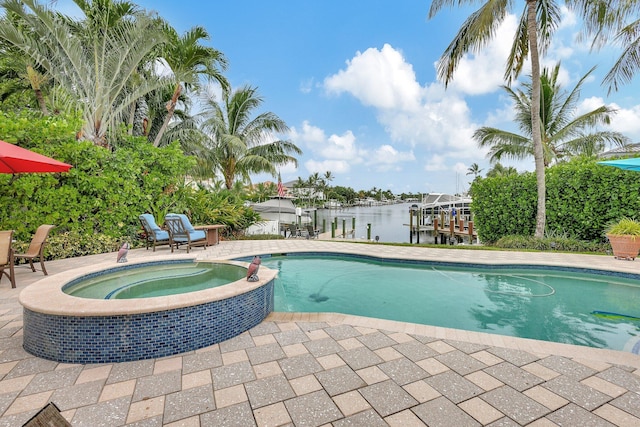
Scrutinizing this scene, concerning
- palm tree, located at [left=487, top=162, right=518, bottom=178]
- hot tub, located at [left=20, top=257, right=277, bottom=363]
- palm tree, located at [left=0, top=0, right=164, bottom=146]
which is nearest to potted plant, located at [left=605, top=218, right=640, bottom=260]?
hot tub, located at [left=20, top=257, right=277, bottom=363]

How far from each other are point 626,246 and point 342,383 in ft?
27.5

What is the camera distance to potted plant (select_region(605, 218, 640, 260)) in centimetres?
698

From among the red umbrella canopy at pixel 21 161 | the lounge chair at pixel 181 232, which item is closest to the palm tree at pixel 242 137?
the lounge chair at pixel 181 232

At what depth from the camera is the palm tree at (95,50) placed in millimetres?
8539

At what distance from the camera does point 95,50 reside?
897cm

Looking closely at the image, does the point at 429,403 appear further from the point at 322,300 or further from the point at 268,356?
the point at 322,300

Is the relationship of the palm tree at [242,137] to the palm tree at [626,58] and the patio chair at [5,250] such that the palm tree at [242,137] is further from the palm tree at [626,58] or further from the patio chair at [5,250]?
the palm tree at [626,58]

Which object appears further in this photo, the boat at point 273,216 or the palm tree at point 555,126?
the palm tree at point 555,126

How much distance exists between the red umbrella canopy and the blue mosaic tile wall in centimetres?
278

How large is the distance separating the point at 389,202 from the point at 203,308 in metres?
129

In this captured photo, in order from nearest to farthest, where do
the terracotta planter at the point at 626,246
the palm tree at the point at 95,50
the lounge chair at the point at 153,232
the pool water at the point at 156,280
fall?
the pool water at the point at 156,280 → the terracotta planter at the point at 626,246 → the lounge chair at the point at 153,232 → the palm tree at the point at 95,50

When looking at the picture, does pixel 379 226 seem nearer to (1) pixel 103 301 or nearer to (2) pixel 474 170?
(1) pixel 103 301

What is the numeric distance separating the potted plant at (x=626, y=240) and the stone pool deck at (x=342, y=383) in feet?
19.7

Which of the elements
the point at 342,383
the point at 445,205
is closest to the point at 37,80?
the point at 342,383
